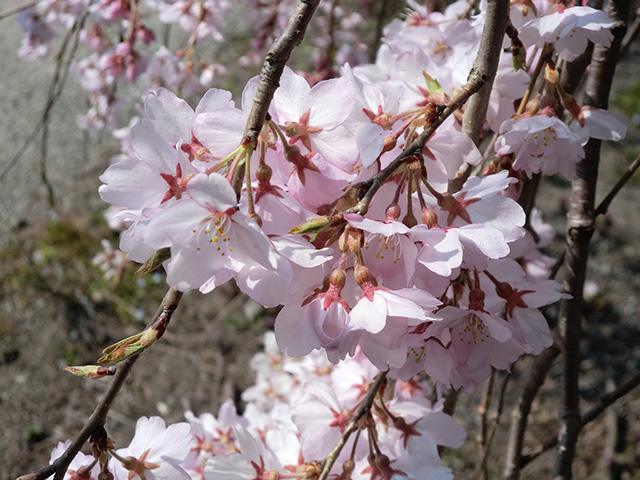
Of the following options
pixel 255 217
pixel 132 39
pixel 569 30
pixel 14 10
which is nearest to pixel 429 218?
pixel 255 217

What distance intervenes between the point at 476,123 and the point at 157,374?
105 inches

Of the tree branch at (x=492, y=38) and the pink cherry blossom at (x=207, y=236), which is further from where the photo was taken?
the tree branch at (x=492, y=38)

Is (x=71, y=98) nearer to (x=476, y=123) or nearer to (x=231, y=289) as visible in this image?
(x=231, y=289)

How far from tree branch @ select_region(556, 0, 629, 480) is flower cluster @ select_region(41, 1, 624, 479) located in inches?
6.7

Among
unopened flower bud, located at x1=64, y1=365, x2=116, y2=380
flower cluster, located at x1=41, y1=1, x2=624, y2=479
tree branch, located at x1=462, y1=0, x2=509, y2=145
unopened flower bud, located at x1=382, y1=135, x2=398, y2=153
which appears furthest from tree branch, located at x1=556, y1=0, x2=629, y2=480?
unopened flower bud, located at x1=64, y1=365, x2=116, y2=380

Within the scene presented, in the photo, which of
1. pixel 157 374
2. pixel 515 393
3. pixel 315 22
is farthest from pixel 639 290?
pixel 315 22

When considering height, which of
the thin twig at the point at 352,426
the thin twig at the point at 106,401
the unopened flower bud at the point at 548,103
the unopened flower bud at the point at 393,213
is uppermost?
the unopened flower bud at the point at 548,103

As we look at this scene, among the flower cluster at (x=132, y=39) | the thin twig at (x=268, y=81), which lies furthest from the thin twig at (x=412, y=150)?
the flower cluster at (x=132, y=39)

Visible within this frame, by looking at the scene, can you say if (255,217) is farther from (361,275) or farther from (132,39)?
(132,39)

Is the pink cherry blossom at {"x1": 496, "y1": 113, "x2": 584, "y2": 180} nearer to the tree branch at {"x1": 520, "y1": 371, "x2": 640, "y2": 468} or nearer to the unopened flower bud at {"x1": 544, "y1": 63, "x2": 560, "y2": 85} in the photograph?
the unopened flower bud at {"x1": 544, "y1": 63, "x2": 560, "y2": 85}

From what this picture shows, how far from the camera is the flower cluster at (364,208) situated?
0.52m

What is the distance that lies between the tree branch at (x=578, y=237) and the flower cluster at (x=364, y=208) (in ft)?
0.56

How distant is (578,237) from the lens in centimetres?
99

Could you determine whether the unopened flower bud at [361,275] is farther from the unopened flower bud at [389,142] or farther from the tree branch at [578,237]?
the tree branch at [578,237]
